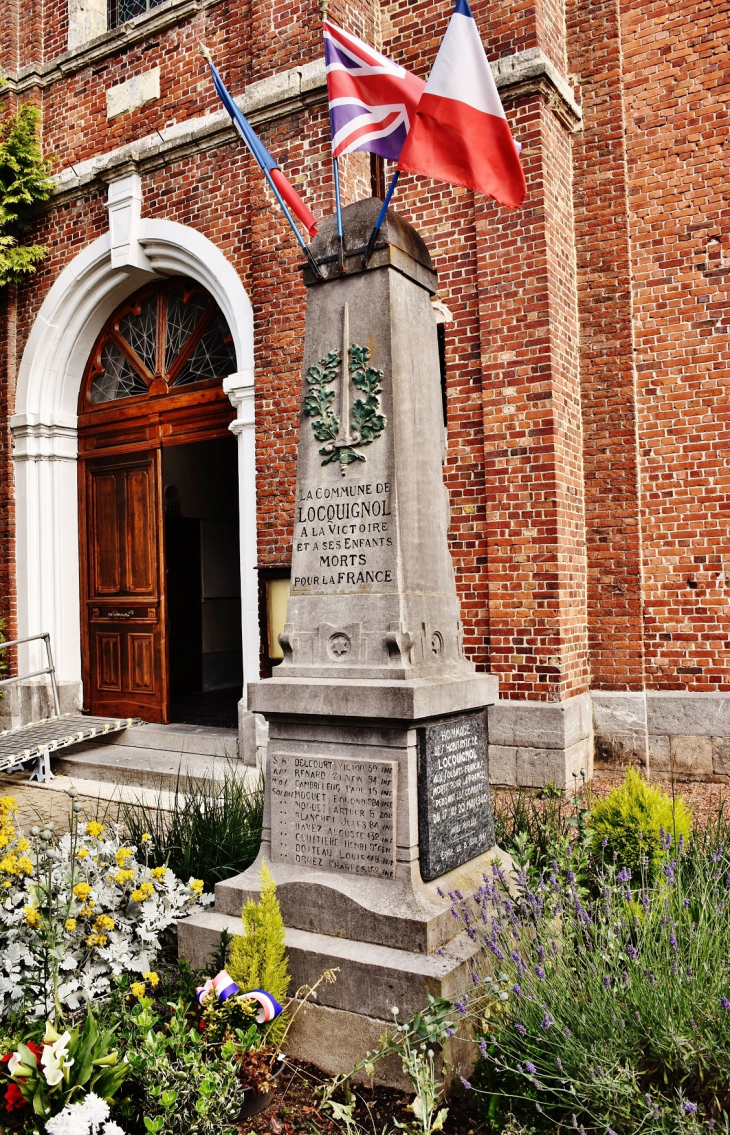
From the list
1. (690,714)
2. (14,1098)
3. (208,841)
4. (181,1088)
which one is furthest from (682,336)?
(14,1098)

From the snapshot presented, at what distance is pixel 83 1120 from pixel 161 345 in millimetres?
8069

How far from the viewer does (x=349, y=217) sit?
3.98m

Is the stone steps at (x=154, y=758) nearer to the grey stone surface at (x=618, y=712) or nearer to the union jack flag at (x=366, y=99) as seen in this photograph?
the grey stone surface at (x=618, y=712)

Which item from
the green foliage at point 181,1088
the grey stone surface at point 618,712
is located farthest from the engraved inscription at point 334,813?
the grey stone surface at point 618,712

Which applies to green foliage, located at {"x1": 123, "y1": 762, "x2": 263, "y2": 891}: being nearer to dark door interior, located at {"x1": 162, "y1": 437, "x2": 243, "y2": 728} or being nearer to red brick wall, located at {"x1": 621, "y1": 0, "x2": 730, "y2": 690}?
red brick wall, located at {"x1": 621, "y1": 0, "x2": 730, "y2": 690}

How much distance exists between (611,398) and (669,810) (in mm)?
4082

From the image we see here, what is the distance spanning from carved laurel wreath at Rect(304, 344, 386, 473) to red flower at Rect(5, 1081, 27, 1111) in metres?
2.55

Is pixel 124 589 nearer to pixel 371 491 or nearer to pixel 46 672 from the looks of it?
pixel 46 672

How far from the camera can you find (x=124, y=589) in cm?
945

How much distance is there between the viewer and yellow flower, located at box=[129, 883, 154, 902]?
3.47m

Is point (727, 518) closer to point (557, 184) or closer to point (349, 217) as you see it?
point (557, 184)

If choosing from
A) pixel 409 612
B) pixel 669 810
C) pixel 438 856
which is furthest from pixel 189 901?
pixel 669 810

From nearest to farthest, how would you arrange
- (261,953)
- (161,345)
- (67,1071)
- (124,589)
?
(67,1071), (261,953), (161,345), (124,589)

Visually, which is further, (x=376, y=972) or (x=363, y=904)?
(x=363, y=904)
